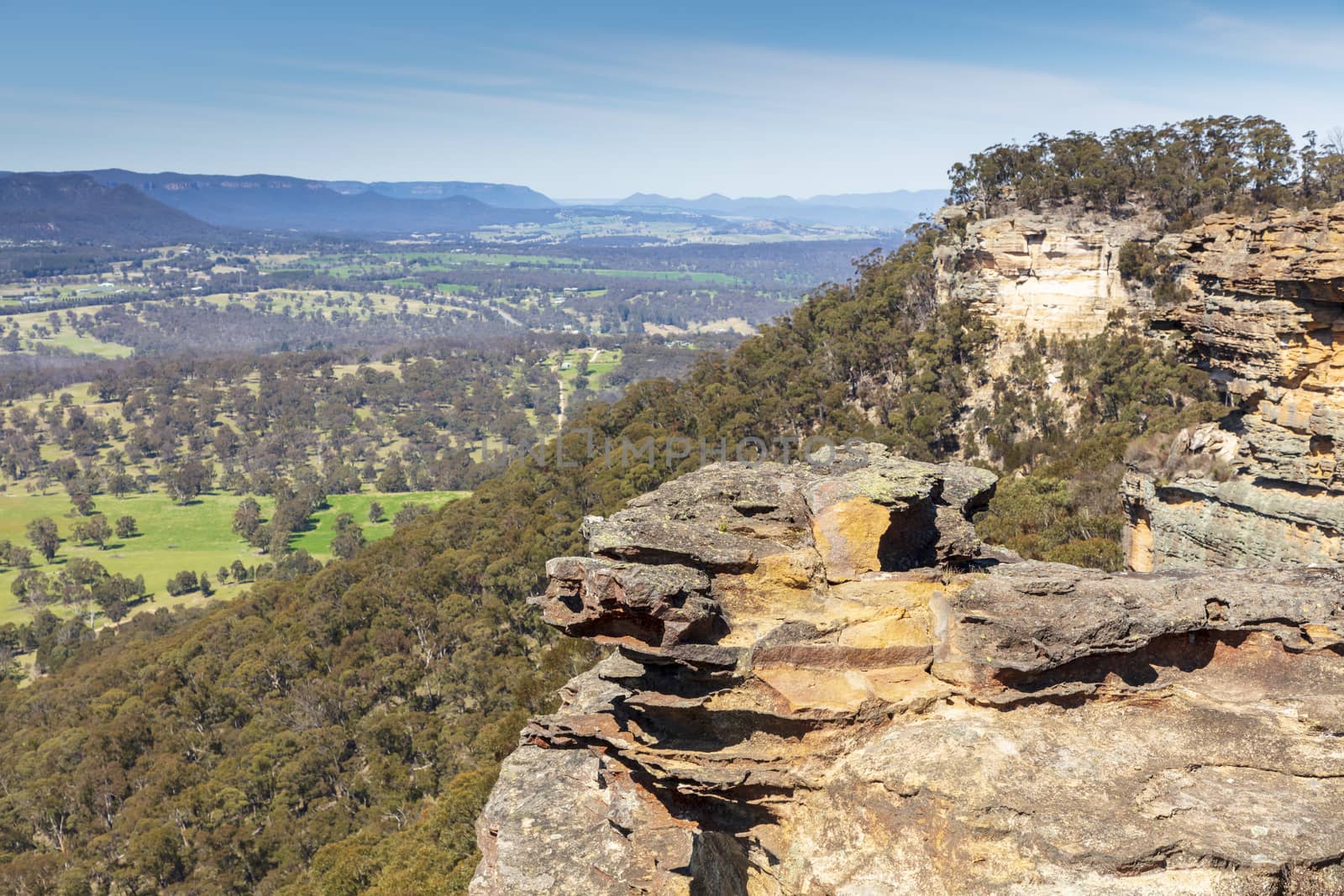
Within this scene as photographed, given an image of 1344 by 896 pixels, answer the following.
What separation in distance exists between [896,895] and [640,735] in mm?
3731

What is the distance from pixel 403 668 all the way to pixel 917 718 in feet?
139

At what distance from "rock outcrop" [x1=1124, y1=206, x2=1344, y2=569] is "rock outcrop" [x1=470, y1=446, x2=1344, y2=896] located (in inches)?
375

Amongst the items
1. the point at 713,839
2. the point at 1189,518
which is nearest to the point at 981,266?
the point at 1189,518

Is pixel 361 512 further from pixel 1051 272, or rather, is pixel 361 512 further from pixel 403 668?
pixel 1051 272

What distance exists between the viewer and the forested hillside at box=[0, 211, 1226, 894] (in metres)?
37.8

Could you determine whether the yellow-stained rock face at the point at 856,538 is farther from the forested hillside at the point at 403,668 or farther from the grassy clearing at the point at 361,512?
the grassy clearing at the point at 361,512

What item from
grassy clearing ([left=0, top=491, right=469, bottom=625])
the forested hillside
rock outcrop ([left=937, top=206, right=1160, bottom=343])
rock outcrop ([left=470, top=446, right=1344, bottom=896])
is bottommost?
grassy clearing ([left=0, top=491, right=469, bottom=625])

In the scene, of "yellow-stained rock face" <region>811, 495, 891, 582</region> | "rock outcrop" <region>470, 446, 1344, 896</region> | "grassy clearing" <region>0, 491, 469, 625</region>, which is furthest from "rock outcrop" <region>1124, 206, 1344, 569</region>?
"grassy clearing" <region>0, 491, 469, 625</region>

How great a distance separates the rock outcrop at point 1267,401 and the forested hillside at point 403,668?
7.62m

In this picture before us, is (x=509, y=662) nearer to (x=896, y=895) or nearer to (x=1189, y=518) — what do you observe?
(x=1189, y=518)

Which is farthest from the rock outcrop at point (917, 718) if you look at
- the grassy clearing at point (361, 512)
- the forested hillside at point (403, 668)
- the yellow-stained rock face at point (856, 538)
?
the grassy clearing at point (361, 512)

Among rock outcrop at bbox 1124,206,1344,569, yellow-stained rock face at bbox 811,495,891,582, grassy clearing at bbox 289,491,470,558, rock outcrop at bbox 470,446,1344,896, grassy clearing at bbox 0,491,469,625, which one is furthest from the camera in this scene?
grassy clearing at bbox 289,491,470,558

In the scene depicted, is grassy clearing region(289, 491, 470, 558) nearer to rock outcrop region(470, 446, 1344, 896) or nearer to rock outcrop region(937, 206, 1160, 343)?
rock outcrop region(937, 206, 1160, 343)

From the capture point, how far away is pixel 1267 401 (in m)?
20.7
